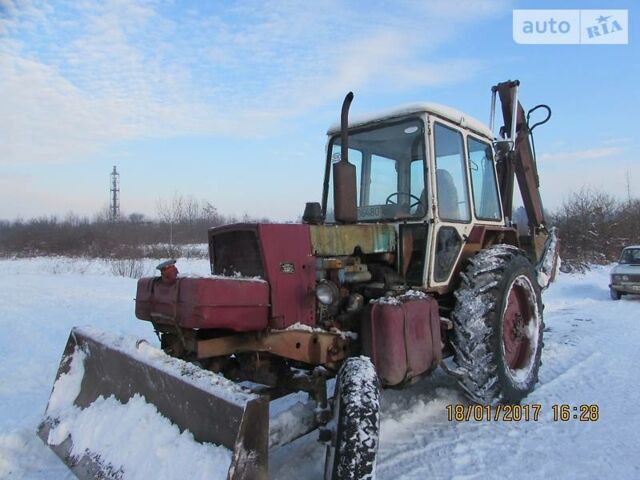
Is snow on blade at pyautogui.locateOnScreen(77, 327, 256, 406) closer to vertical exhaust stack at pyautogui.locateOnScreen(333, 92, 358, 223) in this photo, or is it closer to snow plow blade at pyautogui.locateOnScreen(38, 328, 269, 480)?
snow plow blade at pyautogui.locateOnScreen(38, 328, 269, 480)

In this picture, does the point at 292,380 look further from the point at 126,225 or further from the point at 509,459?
the point at 126,225

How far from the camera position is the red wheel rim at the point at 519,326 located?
A: 15.7 ft

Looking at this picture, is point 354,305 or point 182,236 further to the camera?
point 182,236

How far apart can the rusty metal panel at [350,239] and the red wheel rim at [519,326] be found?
1.43 m

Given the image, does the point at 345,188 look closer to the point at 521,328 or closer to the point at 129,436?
the point at 129,436

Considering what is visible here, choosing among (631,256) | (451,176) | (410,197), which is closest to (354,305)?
(410,197)

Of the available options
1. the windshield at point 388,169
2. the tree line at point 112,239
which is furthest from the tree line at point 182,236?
the windshield at point 388,169

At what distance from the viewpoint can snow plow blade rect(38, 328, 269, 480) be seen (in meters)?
2.33

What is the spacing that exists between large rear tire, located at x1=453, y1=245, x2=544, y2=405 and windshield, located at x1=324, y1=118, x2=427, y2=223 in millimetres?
757

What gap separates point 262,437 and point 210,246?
1784 mm

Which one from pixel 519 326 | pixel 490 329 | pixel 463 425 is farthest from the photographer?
pixel 519 326

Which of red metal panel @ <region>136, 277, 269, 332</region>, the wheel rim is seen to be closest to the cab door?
the wheel rim

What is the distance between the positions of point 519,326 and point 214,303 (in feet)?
10.5

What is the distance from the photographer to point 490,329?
413 centimetres
